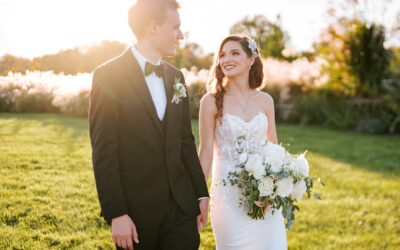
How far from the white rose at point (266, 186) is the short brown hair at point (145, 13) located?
1.34 m

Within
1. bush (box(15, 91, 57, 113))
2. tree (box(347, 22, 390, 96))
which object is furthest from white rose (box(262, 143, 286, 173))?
tree (box(347, 22, 390, 96))

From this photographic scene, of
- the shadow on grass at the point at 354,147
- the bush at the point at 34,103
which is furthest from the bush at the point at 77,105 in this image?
the shadow on grass at the point at 354,147

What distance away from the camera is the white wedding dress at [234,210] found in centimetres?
310

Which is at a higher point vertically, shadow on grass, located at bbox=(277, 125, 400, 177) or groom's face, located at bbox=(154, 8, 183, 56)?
groom's face, located at bbox=(154, 8, 183, 56)

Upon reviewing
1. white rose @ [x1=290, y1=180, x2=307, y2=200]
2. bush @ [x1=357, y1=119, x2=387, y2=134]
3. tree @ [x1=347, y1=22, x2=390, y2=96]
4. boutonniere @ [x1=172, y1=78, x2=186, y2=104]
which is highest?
tree @ [x1=347, y1=22, x2=390, y2=96]

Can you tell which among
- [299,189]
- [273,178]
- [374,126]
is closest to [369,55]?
[374,126]

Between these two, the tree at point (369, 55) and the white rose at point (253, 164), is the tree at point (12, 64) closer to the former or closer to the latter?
the white rose at point (253, 164)

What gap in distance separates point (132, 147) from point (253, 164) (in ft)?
3.30

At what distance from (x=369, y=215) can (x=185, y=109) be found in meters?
4.08

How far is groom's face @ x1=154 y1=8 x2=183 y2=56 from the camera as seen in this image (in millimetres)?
2107

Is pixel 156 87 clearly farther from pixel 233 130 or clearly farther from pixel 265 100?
pixel 265 100

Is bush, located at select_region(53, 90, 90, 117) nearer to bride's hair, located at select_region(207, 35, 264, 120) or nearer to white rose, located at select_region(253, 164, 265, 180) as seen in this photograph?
bride's hair, located at select_region(207, 35, 264, 120)

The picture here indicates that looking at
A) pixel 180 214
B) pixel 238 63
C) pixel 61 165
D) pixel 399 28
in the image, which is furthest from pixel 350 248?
pixel 399 28

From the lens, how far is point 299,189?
2668 mm
